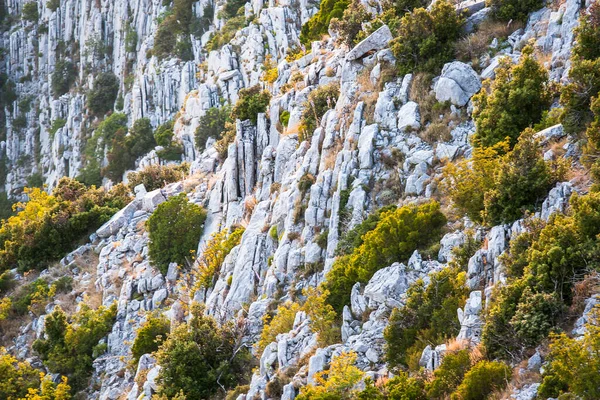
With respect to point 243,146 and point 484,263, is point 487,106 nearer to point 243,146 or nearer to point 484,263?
point 484,263

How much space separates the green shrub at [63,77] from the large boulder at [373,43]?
6205cm

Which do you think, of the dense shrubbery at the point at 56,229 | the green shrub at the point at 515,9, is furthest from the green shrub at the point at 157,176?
the green shrub at the point at 515,9

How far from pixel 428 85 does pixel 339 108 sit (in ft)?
13.7

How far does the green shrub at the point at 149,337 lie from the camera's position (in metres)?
27.7

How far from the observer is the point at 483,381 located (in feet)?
42.7

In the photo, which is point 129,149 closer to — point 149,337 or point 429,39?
point 149,337

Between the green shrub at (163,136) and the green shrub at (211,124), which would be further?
the green shrub at (163,136)

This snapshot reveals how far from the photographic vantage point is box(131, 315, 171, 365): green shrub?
27.7m

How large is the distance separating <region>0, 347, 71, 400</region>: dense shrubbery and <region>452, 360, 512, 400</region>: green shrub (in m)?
21.3

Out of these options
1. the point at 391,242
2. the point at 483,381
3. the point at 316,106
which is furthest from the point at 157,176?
the point at 483,381

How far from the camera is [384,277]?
59.6ft

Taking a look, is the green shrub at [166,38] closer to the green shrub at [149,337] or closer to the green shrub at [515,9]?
the green shrub at [149,337]

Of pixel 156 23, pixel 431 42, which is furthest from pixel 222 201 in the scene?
pixel 156 23

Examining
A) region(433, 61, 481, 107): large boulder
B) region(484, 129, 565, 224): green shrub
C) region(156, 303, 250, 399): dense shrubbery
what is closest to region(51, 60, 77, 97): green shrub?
region(156, 303, 250, 399): dense shrubbery
